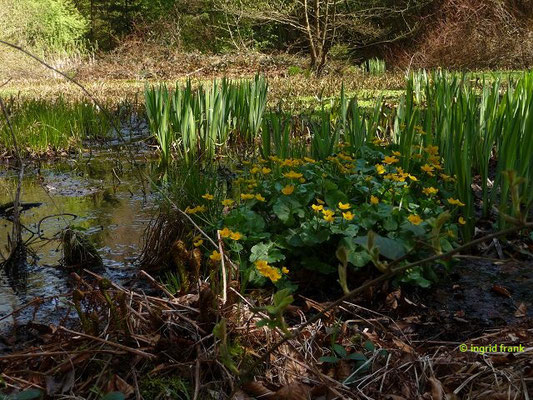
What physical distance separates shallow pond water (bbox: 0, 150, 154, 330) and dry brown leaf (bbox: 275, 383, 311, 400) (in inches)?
37.0

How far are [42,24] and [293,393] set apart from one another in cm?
2346

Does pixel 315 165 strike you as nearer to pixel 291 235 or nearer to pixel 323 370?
pixel 291 235

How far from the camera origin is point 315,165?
8.38ft

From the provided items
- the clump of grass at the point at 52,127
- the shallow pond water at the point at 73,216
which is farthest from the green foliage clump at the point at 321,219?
the clump of grass at the point at 52,127

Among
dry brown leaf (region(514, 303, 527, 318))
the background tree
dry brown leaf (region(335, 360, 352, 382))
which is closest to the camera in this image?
dry brown leaf (region(335, 360, 352, 382))

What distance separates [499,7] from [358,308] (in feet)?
48.0

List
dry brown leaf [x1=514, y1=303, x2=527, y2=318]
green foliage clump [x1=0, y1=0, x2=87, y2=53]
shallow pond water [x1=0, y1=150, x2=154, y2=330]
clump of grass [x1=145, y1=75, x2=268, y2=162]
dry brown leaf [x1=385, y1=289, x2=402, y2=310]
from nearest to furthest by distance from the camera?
dry brown leaf [x1=514, y1=303, x2=527, y2=318]
dry brown leaf [x1=385, y1=289, x2=402, y2=310]
shallow pond water [x1=0, y1=150, x2=154, y2=330]
clump of grass [x1=145, y1=75, x2=268, y2=162]
green foliage clump [x1=0, y1=0, x2=87, y2=53]

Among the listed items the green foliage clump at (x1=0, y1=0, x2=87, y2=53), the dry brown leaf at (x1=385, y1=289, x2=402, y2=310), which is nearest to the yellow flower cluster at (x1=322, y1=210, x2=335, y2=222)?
the dry brown leaf at (x1=385, y1=289, x2=402, y2=310)

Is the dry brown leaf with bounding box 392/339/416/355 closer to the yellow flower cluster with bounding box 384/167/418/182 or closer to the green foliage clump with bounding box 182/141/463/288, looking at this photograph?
the green foliage clump with bounding box 182/141/463/288

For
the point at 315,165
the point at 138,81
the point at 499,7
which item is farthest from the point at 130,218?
the point at 499,7

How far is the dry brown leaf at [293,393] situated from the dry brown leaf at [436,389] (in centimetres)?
32

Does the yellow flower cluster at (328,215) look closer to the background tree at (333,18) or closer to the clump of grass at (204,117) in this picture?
the clump of grass at (204,117)

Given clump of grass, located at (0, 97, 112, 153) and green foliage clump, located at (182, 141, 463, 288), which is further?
clump of grass, located at (0, 97, 112, 153)

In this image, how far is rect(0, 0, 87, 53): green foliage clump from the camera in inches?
754
